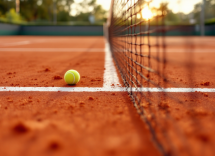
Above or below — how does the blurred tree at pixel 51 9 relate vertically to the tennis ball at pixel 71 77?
above

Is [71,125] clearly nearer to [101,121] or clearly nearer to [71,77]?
[101,121]

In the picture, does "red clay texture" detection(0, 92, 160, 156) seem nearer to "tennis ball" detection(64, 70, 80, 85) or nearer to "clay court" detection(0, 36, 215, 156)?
"clay court" detection(0, 36, 215, 156)

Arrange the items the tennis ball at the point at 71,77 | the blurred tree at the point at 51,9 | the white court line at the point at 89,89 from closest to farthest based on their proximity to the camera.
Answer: the white court line at the point at 89,89
the tennis ball at the point at 71,77
the blurred tree at the point at 51,9

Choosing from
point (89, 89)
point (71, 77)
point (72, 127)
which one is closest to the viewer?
point (72, 127)

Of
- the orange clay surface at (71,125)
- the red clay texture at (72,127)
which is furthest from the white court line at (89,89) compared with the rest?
the red clay texture at (72,127)

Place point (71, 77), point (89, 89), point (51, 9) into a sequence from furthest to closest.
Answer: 1. point (51, 9)
2. point (71, 77)
3. point (89, 89)

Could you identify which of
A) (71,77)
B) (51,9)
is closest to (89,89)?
(71,77)

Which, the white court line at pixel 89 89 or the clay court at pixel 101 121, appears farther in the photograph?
the white court line at pixel 89 89

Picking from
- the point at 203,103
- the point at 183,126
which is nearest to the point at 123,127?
the point at 183,126

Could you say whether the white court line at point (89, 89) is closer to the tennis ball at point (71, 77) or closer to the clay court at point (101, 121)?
the clay court at point (101, 121)

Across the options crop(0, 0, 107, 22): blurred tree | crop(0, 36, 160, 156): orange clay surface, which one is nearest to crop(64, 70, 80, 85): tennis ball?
crop(0, 36, 160, 156): orange clay surface

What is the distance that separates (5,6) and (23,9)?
387 centimetres

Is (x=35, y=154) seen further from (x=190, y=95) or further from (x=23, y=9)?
(x=23, y=9)

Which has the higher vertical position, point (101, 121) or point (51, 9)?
point (51, 9)
